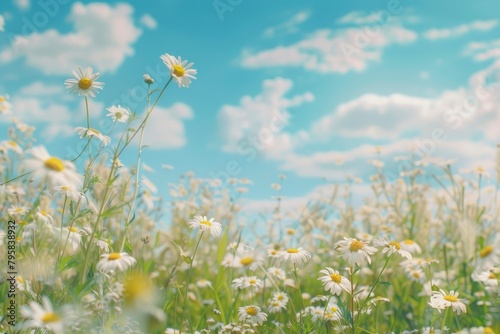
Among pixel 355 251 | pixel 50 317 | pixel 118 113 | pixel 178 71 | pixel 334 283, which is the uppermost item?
pixel 178 71

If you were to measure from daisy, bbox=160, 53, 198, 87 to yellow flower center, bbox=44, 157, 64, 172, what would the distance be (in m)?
0.81

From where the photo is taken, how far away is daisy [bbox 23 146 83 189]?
161 cm

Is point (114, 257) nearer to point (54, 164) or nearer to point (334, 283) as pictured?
point (54, 164)

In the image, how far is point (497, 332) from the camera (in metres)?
1.27

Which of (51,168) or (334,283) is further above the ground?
(51,168)

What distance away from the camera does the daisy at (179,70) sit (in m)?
2.37

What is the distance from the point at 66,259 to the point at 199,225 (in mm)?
523

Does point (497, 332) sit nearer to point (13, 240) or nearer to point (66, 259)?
point (66, 259)

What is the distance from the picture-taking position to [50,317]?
1.46 metres

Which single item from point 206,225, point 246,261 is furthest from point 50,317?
point 246,261

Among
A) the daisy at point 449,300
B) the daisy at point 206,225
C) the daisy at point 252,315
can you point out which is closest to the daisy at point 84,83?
the daisy at point 206,225

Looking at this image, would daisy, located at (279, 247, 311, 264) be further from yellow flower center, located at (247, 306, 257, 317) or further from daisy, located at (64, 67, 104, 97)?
daisy, located at (64, 67, 104, 97)

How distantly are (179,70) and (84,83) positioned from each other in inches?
→ 16.6

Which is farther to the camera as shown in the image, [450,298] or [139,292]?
[450,298]
